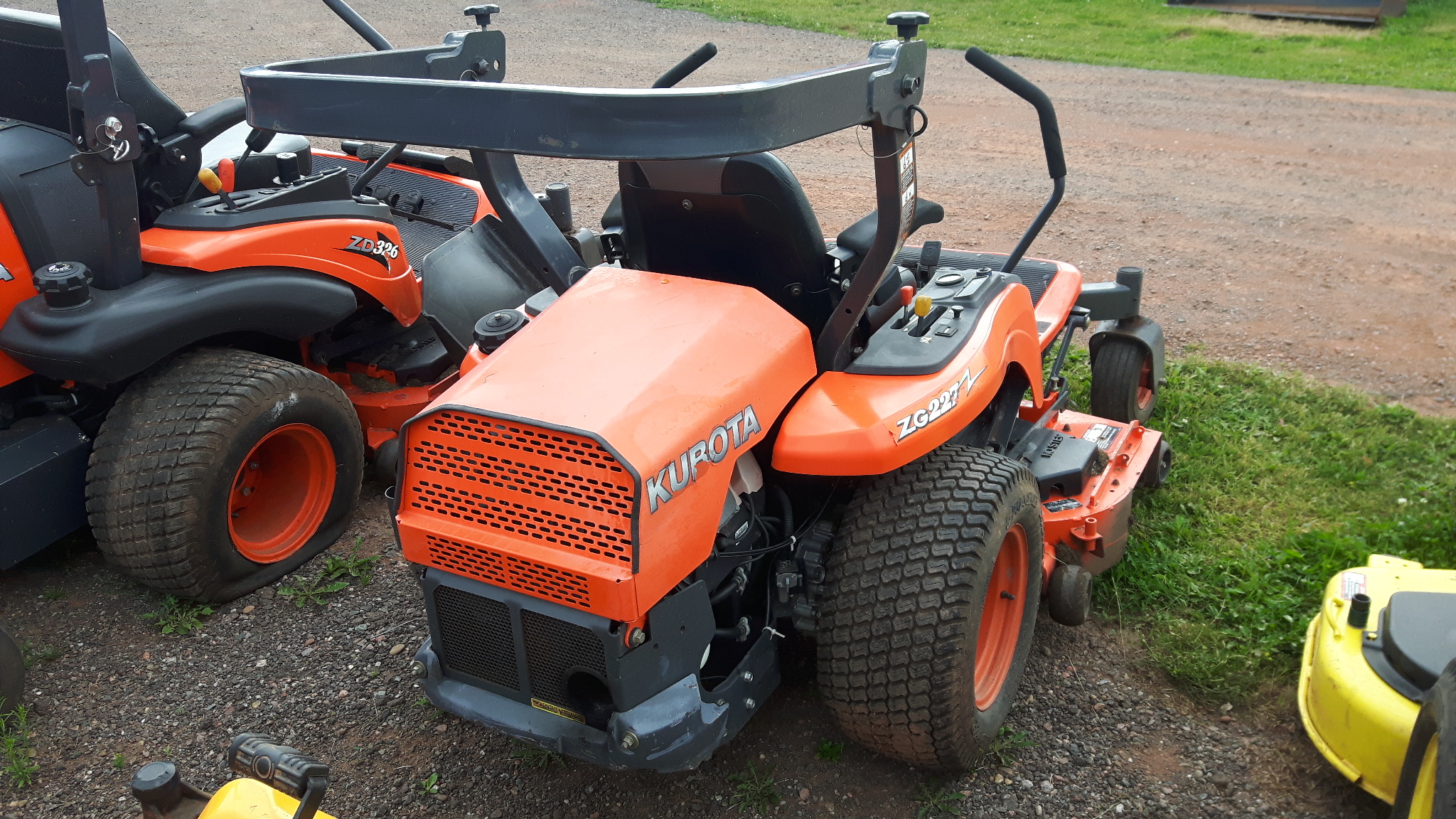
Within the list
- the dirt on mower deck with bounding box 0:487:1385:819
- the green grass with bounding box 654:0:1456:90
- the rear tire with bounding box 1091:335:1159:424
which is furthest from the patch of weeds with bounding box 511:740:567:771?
the green grass with bounding box 654:0:1456:90

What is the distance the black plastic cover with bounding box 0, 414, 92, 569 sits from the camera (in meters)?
3.17

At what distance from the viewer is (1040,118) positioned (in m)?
3.14

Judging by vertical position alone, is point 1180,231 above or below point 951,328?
below

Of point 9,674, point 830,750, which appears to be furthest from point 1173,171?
point 9,674

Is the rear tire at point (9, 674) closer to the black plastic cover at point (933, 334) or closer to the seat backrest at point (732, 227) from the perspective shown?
the seat backrest at point (732, 227)

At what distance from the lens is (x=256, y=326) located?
3.50m

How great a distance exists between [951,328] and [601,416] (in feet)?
3.29

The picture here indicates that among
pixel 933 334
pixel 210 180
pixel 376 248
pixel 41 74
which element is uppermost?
pixel 41 74

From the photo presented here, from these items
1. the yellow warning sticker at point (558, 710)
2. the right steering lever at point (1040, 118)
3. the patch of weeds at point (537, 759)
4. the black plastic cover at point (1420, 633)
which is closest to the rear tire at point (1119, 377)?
the right steering lever at point (1040, 118)

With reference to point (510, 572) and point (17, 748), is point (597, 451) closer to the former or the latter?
point (510, 572)

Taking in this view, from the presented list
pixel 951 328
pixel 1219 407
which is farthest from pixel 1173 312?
pixel 951 328

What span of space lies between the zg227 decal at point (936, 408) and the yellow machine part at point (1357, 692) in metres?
1.06

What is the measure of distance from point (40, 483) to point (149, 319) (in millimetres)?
568

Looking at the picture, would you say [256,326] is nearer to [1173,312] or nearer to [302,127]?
[302,127]
